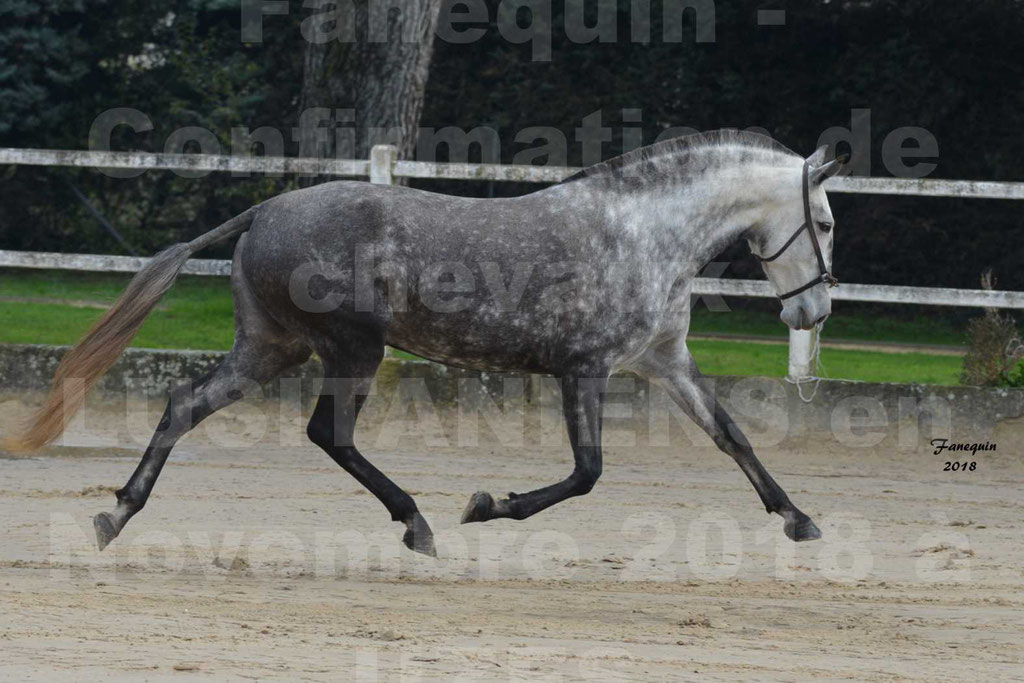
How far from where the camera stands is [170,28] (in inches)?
648

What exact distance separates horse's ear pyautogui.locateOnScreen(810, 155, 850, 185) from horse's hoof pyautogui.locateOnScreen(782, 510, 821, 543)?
1.37 metres

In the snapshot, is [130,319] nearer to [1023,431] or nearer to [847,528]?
[847,528]

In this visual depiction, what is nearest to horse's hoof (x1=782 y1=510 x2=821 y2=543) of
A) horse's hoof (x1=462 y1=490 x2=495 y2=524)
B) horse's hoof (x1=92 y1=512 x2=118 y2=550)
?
horse's hoof (x1=462 y1=490 x2=495 y2=524)

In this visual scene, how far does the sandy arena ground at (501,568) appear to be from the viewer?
14.8ft

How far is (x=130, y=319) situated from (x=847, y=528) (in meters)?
3.44

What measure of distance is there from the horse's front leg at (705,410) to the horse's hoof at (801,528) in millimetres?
17

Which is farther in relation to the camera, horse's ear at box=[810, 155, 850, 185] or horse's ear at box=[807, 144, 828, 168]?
horse's ear at box=[807, 144, 828, 168]

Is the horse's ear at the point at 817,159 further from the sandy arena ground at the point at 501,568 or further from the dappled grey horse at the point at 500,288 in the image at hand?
the sandy arena ground at the point at 501,568

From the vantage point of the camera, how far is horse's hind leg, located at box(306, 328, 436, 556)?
577cm

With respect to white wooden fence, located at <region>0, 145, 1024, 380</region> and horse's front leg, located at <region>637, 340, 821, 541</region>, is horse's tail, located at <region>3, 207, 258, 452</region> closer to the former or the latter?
horse's front leg, located at <region>637, 340, 821, 541</region>

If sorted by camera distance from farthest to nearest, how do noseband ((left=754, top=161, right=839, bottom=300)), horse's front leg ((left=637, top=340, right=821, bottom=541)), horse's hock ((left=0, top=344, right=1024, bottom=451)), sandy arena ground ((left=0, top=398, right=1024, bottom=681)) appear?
horse's hock ((left=0, top=344, right=1024, bottom=451))
horse's front leg ((left=637, top=340, right=821, bottom=541))
noseband ((left=754, top=161, right=839, bottom=300))
sandy arena ground ((left=0, top=398, right=1024, bottom=681))

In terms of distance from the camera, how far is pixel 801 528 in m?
5.95

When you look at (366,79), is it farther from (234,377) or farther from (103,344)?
(234,377)

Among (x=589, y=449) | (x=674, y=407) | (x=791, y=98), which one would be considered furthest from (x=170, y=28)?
(x=589, y=449)
